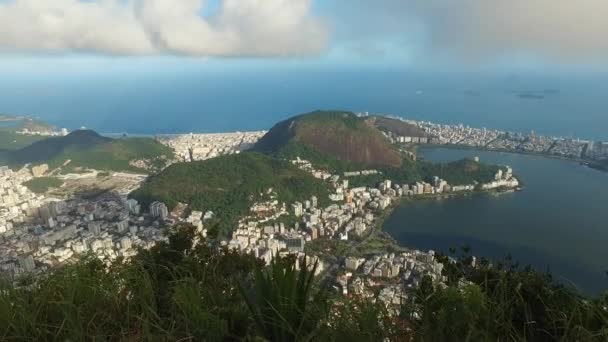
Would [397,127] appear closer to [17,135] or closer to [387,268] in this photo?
[387,268]

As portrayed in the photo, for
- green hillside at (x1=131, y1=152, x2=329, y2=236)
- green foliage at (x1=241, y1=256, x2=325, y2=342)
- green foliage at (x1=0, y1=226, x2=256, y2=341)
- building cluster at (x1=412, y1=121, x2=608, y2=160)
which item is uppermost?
green foliage at (x1=241, y1=256, x2=325, y2=342)

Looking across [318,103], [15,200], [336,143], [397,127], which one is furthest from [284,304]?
[318,103]

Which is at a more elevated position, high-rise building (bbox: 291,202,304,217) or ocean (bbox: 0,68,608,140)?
ocean (bbox: 0,68,608,140)

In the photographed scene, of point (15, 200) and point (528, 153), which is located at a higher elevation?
point (528, 153)

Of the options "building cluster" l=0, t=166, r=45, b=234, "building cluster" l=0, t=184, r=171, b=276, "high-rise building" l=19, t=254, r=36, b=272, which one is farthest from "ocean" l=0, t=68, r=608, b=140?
"high-rise building" l=19, t=254, r=36, b=272

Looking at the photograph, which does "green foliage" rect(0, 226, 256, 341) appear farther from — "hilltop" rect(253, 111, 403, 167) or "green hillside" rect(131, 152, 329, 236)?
"hilltop" rect(253, 111, 403, 167)

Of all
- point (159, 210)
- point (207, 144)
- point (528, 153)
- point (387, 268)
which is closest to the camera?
point (387, 268)

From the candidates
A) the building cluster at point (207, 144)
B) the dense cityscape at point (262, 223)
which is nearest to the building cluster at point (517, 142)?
the dense cityscape at point (262, 223)
